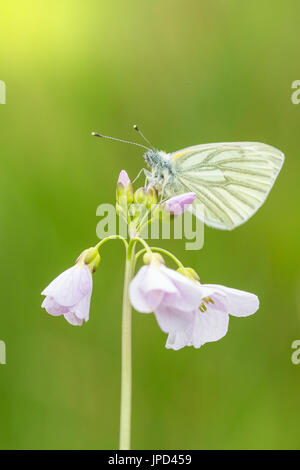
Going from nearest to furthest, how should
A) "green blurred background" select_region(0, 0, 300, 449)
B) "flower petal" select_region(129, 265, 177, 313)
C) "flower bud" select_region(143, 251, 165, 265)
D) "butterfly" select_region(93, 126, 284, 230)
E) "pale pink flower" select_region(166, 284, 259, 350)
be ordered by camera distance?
1. "flower petal" select_region(129, 265, 177, 313)
2. "flower bud" select_region(143, 251, 165, 265)
3. "pale pink flower" select_region(166, 284, 259, 350)
4. "butterfly" select_region(93, 126, 284, 230)
5. "green blurred background" select_region(0, 0, 300, 449)

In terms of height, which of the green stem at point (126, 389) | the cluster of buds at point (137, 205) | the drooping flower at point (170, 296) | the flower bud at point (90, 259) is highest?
the cluster of buds at point (137, 205)

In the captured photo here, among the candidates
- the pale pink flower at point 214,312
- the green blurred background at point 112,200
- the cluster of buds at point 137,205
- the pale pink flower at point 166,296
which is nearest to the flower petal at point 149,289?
the pale pink flower at point 166,296

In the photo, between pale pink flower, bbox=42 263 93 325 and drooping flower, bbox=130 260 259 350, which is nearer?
drooping flower, bbox=130 260 259 350

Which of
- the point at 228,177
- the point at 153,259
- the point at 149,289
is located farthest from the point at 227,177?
the point at 149,289

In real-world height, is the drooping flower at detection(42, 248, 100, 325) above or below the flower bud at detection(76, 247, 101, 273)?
below

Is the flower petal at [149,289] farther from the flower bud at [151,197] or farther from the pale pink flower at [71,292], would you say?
the flower bud at [151,197]

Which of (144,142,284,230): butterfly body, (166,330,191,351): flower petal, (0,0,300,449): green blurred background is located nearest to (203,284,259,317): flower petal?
(166,330,191,351): flower petal

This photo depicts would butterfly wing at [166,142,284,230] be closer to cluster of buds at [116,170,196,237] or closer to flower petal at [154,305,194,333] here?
cluster of buds at [116,170,196,237]
